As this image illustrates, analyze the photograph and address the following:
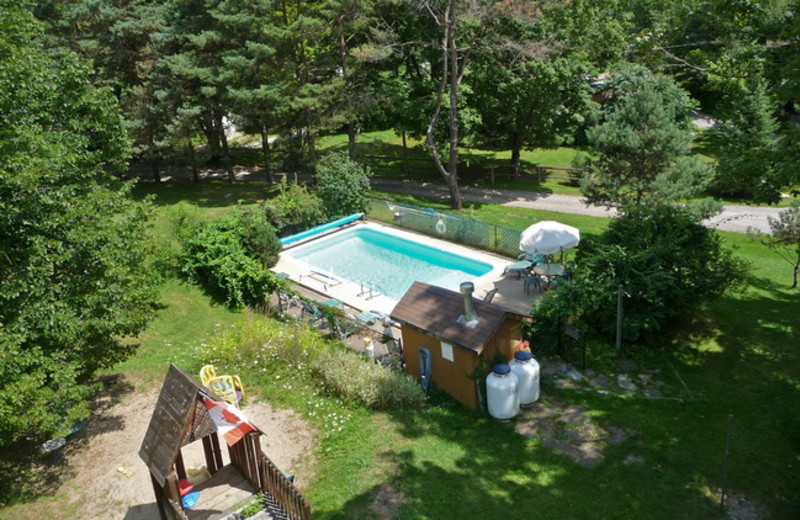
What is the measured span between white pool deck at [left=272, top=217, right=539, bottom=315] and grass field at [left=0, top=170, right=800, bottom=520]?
4.31 meters

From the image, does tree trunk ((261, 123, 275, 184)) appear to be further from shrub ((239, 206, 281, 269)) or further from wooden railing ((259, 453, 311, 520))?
wooden railing ((259, 453, 311, 520))

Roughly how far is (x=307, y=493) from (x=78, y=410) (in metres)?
4.19

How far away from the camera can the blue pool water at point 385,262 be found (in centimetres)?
1970

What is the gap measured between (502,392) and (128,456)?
24.1 feet

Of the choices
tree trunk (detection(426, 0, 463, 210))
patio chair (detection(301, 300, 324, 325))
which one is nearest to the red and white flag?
patio chair (detection(301, 300, 324, 325))

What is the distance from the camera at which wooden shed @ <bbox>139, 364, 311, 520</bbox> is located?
795cm

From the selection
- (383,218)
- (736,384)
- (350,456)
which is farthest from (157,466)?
(383,218)

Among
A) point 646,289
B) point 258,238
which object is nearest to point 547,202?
point 258,238

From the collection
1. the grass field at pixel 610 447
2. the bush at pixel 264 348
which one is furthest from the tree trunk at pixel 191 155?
the grass field at pixel 610 447

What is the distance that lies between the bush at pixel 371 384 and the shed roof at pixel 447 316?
3.89ft

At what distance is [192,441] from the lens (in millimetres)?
8344

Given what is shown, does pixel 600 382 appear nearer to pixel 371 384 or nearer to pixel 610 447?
pixel 610 447

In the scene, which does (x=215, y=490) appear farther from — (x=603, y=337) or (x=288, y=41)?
(x=288, y=41)

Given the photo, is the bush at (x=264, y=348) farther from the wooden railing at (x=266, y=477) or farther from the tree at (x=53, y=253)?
the wooden railing at (x=266, y=477)
